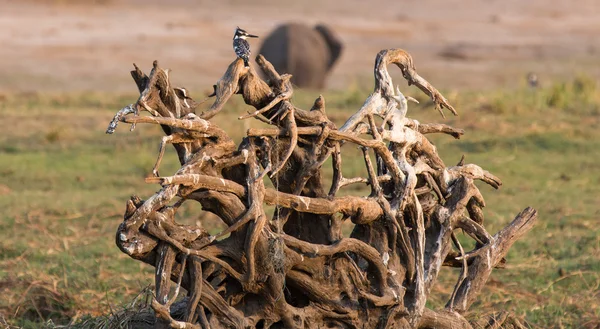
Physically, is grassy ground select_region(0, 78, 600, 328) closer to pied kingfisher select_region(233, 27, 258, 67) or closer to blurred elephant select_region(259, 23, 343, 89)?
pied kingfisher select_region(233, 27, 258, 67)

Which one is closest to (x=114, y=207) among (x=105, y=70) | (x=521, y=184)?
(x=521, y=184)

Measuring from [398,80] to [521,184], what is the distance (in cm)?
791

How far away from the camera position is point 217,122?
11.7 metres

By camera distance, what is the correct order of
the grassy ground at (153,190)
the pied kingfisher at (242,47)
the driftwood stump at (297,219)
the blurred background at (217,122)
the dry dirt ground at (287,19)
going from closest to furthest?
the driftwood stump at (297,219) → the pied kingfisher at (242,47) → the grassy ground at (153,190) → the blurred background at (217,122) → the dry dirt ground at (287,19)

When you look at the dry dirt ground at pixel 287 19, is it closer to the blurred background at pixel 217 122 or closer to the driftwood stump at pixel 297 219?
the blurred background at pixel 217 122

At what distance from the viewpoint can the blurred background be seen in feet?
19.8

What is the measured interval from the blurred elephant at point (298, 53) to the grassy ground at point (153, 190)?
2.26 metres

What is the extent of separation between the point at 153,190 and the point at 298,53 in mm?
8672

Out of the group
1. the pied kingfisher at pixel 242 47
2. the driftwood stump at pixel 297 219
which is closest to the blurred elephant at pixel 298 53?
the driftwood stump at pixel 297 219

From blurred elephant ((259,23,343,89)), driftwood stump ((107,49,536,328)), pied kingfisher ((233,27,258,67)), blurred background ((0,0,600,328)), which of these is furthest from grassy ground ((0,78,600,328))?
blurred elephant ((259,23,343,89))

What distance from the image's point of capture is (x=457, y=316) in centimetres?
430

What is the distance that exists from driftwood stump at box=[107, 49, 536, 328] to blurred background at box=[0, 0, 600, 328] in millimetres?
741

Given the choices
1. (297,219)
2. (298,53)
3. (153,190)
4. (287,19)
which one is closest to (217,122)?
(153,190)

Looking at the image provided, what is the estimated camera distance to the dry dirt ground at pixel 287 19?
1859 centimetres
